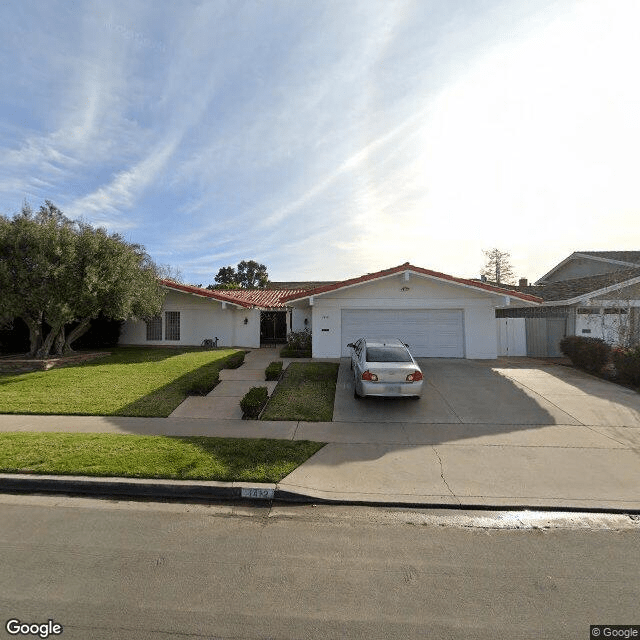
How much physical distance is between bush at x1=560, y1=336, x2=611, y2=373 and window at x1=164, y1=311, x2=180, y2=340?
59.0 ft

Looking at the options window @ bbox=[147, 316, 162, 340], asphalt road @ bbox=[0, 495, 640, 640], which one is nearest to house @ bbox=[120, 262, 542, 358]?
window @ bbox=[147, 316, 162, 340]

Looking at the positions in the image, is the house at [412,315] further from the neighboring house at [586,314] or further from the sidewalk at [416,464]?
the sidewalk at [416,464]

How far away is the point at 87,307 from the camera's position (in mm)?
13109

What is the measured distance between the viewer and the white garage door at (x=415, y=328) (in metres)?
14.1

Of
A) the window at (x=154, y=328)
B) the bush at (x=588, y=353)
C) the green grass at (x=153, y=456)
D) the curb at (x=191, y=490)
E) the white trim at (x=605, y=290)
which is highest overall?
the white trim at (x=605, y=290)

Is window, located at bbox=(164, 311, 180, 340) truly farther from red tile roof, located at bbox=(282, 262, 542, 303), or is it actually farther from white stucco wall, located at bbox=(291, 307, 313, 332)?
red tile roof, located at bbox=(282, 262, 542, 303)

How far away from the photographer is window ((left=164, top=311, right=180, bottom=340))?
1939 centimetres

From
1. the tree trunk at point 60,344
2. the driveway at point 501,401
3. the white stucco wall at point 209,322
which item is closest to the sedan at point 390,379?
the driveway at point 501,401

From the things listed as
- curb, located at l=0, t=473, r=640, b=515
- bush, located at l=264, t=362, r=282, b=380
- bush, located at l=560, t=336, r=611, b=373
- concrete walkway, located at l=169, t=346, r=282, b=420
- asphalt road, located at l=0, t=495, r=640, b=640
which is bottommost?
asphalt road, located at l=0, t=495, r=640, b=640

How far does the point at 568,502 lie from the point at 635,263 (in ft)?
77.9

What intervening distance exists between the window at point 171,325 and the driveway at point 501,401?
1120cm

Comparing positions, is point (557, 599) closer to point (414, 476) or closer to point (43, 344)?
point (414, 476)

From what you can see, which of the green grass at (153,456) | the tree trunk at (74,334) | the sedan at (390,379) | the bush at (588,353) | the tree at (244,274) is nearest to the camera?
the green grass at (153,456)

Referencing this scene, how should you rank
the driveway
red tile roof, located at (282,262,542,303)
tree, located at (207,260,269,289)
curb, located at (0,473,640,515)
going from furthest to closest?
tree, located at (207,260,269,289)
red tile roof, located at (282,262,542,303)
the driveway
curb, located at (0,473,640,515)
